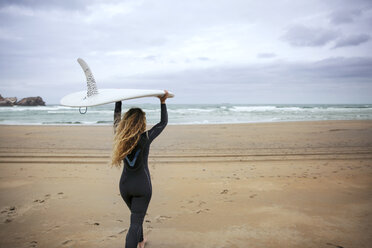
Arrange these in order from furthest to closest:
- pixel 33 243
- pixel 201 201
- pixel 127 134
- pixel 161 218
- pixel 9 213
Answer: pixel 201 201
pixel 9 213
pixel 161 218
pixel 33 243
pixel 127 134

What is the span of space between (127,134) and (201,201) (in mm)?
2524

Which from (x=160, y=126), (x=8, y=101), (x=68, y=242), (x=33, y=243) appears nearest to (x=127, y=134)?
(x=160, y=126)

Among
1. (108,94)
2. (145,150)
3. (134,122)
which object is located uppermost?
(108,94)

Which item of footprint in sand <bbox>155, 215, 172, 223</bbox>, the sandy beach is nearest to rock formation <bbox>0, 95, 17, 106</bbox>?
the sandy beach

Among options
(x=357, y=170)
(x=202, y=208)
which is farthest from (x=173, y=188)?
(x=357, y=170)

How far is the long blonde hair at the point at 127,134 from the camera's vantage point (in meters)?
2.39

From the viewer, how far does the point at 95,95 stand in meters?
2.48

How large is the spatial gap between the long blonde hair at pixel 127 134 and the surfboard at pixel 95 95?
0.20 m

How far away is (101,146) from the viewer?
395 inches

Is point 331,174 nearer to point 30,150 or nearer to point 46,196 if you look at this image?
point 46,196

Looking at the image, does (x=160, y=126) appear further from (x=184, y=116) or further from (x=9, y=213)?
(x=184, y=116)

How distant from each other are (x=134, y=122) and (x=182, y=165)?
15.0ft

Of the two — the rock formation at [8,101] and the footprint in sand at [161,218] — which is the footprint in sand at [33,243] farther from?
the rock formation at [8,101]

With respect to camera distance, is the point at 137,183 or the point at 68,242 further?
the point at 68,242
